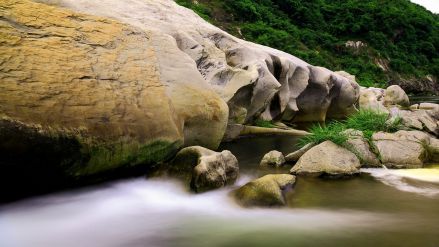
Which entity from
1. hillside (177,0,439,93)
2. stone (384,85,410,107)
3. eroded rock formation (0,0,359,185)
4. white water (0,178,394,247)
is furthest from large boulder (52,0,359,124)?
hillside (177,0,439,93)

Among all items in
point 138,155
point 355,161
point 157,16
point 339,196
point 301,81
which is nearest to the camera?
point 339,196

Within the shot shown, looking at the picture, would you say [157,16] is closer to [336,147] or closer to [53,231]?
[336,147]

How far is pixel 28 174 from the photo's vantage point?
5348 mm

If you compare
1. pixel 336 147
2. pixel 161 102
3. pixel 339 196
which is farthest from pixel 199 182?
pixel 336 147

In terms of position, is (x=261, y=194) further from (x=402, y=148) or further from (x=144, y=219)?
(x=402, y=148)

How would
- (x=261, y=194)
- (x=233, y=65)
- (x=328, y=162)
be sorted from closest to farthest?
(x=261, y=194) < (x=328, y=162) < (x=233, y=65)

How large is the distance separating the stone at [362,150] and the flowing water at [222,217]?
787mm

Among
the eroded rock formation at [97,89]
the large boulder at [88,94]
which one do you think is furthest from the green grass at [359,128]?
the large boulder at [88,94]

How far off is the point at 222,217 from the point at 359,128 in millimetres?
4923

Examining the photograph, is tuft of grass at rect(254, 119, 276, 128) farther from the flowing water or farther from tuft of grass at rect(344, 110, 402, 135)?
the flowing water

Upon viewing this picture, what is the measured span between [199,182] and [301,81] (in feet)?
32.0

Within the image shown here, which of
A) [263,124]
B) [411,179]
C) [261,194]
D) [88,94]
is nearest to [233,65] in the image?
[263,124]

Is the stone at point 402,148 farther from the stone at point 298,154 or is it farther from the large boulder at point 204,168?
the large boulder at point 204,168

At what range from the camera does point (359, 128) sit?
9039 millimetres
